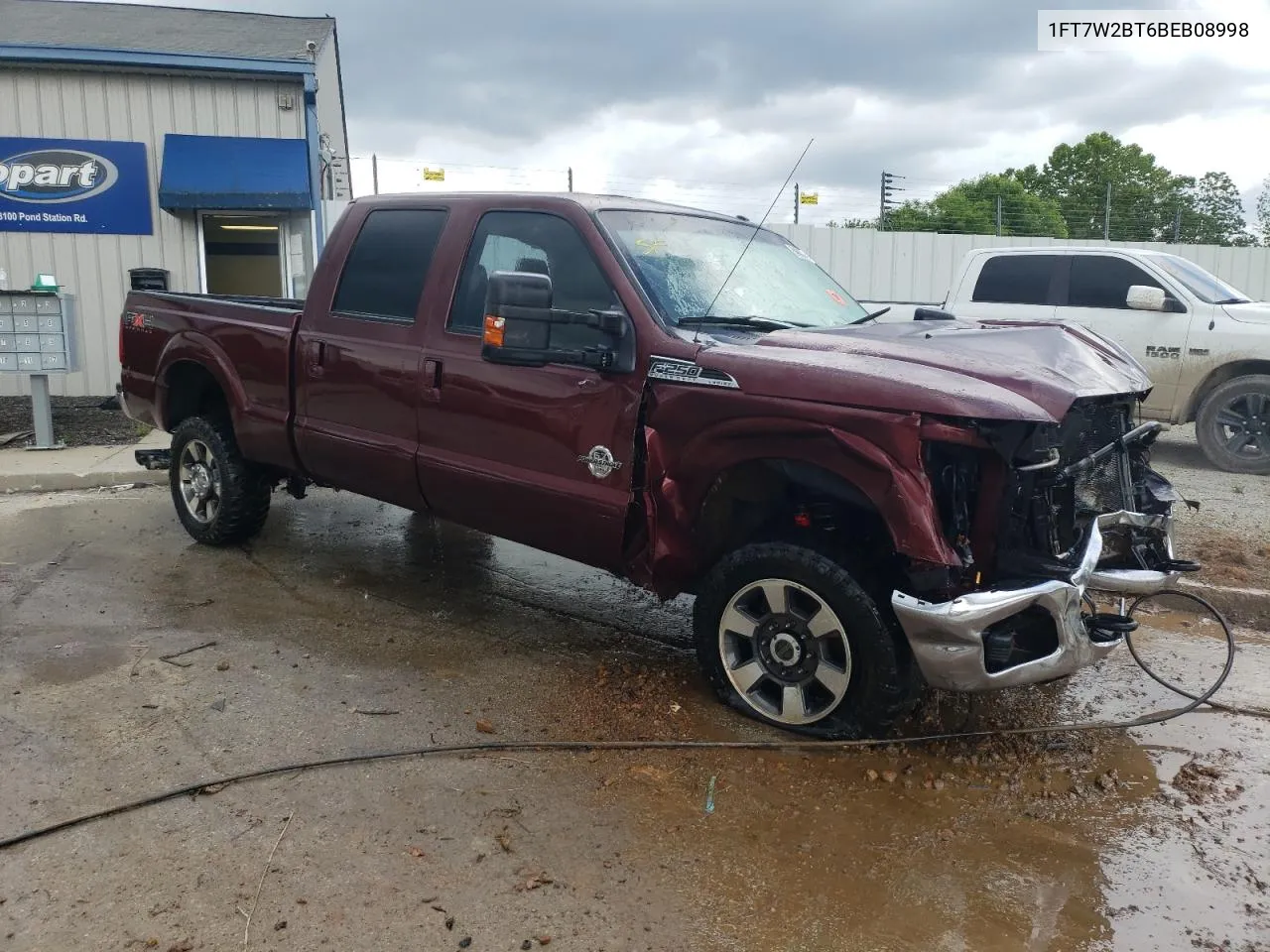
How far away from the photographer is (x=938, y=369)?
133 inches

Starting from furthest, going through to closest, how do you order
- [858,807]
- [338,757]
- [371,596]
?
[371,596] → [338,757] → [858,807]

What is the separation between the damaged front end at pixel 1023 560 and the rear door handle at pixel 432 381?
7.37 ft

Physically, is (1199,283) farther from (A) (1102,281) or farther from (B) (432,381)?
(B) (432,381)

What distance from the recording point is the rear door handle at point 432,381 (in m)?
4.53

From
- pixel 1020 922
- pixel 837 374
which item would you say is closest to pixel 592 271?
pixel 837 374

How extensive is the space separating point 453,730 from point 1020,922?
2.02 metres

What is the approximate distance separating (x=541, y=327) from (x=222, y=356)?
256 cm

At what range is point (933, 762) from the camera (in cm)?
355

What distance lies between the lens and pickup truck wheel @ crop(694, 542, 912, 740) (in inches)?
135

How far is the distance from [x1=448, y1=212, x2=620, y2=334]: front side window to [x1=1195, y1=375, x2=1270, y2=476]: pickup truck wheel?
6844 mm

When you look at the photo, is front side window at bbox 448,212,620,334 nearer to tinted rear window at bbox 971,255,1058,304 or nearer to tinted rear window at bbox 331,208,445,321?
tinted rear window at bbox 331,208,445,321

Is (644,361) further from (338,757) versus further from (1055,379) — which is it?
(338,757)

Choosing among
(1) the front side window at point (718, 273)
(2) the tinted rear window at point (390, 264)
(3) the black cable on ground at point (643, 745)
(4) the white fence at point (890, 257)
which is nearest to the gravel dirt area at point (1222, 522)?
(3) the black cable on ground at point (643, 745)

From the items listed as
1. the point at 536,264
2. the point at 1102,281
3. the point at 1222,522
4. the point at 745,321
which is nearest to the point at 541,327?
the point at 536,264
